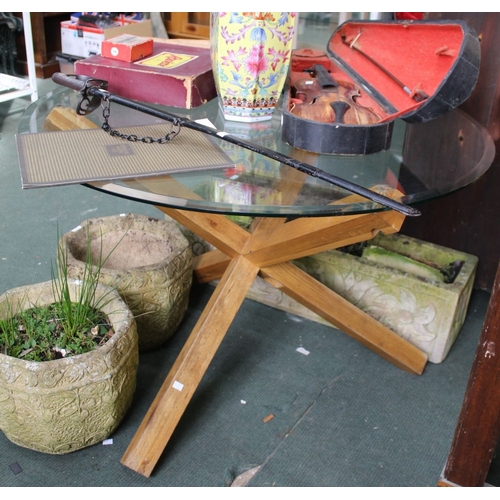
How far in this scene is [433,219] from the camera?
2010 millimetres

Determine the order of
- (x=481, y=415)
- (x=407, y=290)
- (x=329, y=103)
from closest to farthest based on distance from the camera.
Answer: (x=481, y=415) → (x=329, y=103) → (x=407, y=290)

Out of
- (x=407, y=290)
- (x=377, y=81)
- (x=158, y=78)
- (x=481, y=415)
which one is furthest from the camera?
(x=407, y=290)

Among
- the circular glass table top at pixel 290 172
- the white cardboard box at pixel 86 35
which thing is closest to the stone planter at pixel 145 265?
the circular glass table top at pixel 290 172

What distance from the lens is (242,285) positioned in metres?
1.44

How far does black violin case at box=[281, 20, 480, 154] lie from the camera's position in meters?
1.23

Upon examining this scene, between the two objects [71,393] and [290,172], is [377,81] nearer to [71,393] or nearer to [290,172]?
[290,172]

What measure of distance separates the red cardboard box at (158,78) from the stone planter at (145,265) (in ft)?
1.15

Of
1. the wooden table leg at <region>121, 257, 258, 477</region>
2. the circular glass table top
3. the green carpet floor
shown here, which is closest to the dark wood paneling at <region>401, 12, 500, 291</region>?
the green carpet floor

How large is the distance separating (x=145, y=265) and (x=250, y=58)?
0.60 meters

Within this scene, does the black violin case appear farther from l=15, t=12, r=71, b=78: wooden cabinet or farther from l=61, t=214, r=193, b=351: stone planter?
l=15, t=12, r=71, b=78: wooden cabinet

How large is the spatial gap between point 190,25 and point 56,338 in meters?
3.16

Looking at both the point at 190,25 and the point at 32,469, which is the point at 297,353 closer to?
the point at 32,469

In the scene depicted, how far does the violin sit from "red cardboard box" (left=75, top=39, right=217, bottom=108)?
0.71 feet

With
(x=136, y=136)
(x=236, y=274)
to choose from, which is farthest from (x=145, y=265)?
(x=136, y=136)
